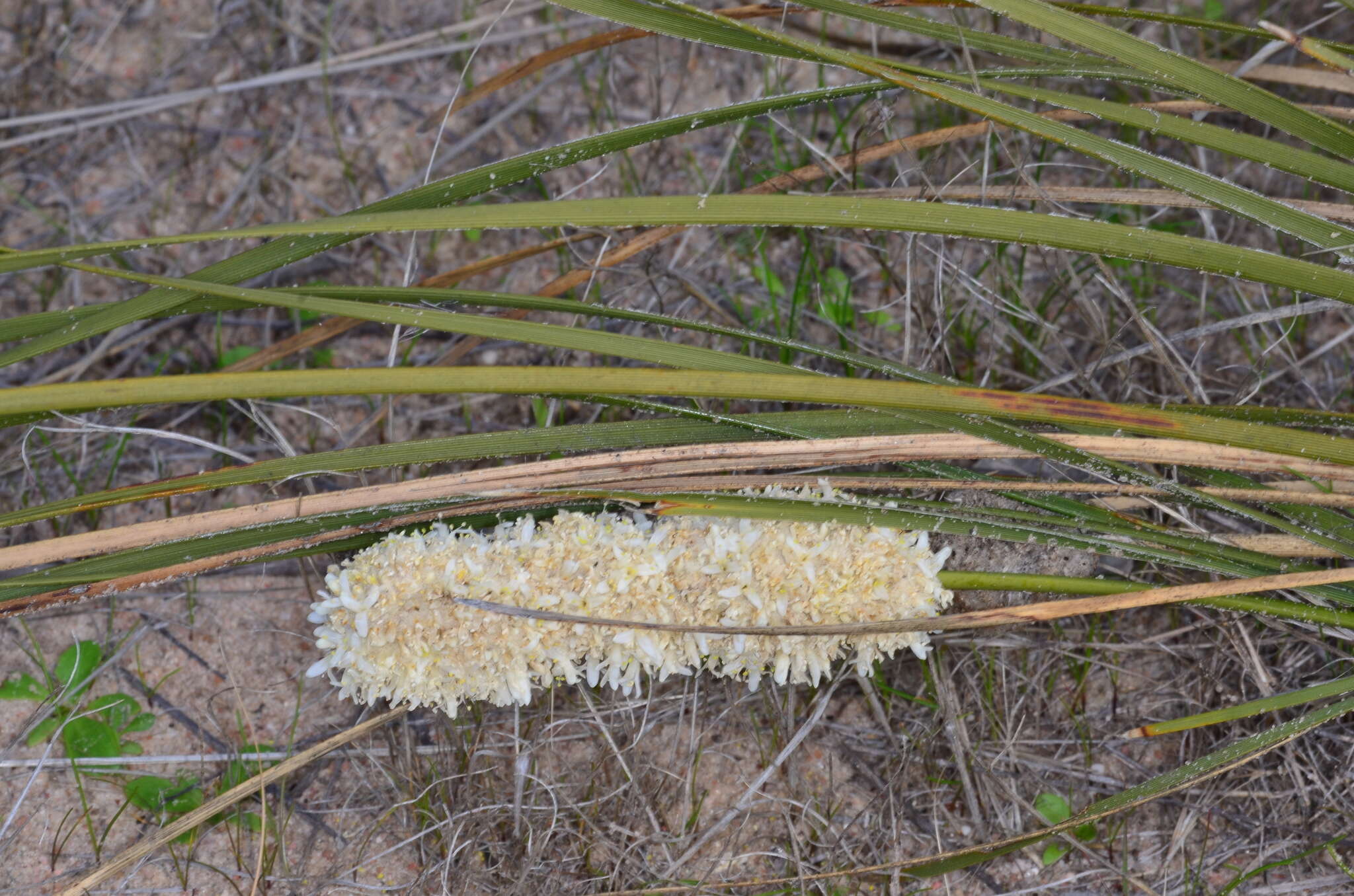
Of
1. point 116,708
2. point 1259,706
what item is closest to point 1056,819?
point 1259,706

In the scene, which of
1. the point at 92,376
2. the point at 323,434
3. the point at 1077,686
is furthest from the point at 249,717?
the point at 1077,686

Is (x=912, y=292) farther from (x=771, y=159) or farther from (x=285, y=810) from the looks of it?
(x=285, y=810)

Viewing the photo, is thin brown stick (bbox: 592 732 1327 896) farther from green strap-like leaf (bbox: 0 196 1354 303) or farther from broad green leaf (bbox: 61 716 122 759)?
broad green leaf (bbox: 61 716 122 759)

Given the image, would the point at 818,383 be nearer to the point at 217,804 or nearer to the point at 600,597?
the point at 600,597

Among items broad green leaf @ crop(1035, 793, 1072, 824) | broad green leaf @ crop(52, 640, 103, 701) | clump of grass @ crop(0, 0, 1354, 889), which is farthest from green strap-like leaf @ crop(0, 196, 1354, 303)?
broad green leaf @ crop(1035, 793, 1072, 824)

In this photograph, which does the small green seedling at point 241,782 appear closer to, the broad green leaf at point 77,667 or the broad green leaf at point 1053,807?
the broad green leaf at point 77,667

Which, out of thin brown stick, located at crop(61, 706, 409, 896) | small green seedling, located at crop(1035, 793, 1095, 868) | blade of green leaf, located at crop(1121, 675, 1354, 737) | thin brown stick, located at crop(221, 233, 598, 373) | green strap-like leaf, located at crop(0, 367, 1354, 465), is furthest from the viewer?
thin brown stick, located at crop(221, 233, 598, 373)

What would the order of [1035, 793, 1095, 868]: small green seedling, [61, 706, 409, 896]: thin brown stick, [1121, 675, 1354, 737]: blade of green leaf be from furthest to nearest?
[1035, 793, 1095, 868]: small green seedling
[61, 706, 409, 896]: thin brown stick
[1121, 675, 1354, 737]: blade of green leaf
